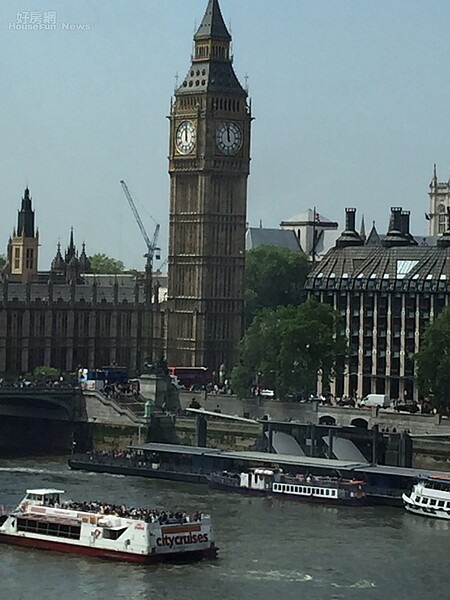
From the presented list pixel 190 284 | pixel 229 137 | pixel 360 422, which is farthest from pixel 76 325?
pixel 360 422

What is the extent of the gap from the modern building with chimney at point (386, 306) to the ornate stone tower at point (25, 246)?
40143mm

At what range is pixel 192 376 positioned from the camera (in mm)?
145625

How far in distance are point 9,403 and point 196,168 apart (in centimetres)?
2896

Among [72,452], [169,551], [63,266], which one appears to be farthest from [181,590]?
[63,266]

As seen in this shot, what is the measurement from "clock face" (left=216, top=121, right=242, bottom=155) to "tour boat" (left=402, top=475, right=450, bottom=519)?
180 feet

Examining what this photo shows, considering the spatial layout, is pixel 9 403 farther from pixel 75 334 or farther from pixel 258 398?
pixel 75 334

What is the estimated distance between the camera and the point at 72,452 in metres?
124

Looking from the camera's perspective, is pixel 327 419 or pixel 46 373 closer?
pixel 327 419

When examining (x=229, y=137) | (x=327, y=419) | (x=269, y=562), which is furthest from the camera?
(x=229, y=137)

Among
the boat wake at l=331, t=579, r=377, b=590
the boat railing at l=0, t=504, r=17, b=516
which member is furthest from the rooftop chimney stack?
the boat wake at l=331, t=579, r=377, b=590

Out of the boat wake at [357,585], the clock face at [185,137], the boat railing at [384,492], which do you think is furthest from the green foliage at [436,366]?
the boat wake at [357,585]

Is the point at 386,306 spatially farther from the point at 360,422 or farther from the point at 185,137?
the point at 185,137

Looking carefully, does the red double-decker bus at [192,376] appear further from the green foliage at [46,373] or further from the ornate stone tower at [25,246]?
the ornate stone tower at [25,246]

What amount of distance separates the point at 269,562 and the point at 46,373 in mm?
59981
